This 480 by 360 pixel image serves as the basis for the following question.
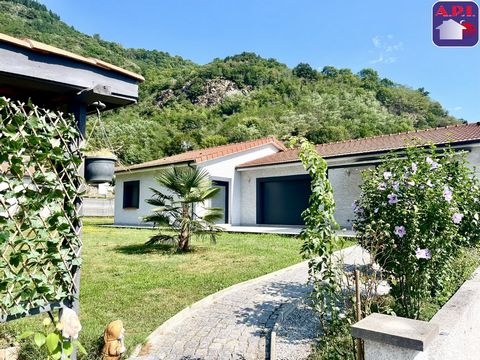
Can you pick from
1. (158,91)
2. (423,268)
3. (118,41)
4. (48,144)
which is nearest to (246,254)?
(423,268)

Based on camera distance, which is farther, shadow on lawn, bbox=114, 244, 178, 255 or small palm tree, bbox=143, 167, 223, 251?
shadow on lawn, bbox=114, 244, 178, 255

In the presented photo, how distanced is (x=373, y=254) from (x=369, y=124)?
123ft

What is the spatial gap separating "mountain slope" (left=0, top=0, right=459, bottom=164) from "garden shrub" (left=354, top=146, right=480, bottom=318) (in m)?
28.8

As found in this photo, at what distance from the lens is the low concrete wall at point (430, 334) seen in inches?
86.5

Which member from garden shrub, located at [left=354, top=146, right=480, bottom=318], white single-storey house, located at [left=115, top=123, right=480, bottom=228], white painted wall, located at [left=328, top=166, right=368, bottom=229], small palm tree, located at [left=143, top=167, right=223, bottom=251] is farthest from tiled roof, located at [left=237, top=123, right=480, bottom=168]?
garden shrub, located at [left=354, top=146, right=480, bottom=318]

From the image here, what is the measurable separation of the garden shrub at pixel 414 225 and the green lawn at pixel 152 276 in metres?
3.02

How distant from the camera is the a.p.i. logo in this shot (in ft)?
26.9

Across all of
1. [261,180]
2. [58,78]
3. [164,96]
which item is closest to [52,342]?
[58,78]

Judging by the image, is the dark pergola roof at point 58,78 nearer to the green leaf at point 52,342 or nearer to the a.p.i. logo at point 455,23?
the green leaf at point 52,342

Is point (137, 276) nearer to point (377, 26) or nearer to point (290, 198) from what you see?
point (290, 198)

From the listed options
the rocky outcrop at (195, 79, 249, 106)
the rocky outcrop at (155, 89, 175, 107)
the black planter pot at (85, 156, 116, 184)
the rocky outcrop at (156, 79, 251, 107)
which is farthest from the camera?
the rocky outcrop at (195, 79, 249, 106)

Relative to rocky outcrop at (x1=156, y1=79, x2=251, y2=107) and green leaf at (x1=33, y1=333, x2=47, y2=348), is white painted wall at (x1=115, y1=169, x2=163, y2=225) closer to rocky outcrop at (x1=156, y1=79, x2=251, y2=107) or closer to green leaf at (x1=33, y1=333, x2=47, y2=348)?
green leaf at (x1=33, y1=333, x2=47, y2=348)

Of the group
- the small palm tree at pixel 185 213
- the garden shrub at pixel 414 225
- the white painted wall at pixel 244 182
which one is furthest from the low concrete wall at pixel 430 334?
the white painted wall at pixel 244 182

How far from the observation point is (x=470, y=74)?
35.4 feet
